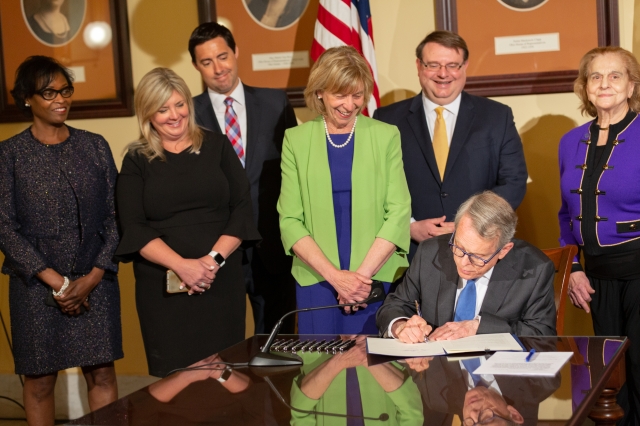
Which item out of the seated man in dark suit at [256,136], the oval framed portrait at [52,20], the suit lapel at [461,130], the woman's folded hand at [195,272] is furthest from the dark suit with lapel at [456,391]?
the oval framed portrait at [52,20]

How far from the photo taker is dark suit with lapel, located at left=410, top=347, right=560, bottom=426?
5.80 ft

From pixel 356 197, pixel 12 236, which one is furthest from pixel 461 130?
pixel 12 236

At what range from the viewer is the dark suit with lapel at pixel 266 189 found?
3.66 metres

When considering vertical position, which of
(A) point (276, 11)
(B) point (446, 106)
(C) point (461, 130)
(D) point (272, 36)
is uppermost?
(A) point (276, 11)

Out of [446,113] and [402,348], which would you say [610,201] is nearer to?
[446,113]

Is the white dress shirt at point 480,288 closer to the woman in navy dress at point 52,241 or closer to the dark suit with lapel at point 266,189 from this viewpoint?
the dark suit with lapel at point 266,189

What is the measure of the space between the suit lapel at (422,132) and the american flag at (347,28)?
477 millimetres

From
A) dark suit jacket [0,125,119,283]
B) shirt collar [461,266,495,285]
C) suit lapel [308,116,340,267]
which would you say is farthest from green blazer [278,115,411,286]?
dark suit jacket [0,125,119,283]

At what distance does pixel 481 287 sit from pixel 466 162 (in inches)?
37.2

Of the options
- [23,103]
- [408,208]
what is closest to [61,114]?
[23,103]

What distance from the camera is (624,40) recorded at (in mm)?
Answer: 4121

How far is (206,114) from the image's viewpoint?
3738 mm

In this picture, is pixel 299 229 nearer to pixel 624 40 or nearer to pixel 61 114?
pixel 61 114

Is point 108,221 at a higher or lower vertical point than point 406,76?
lower
